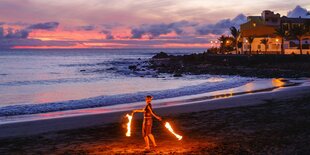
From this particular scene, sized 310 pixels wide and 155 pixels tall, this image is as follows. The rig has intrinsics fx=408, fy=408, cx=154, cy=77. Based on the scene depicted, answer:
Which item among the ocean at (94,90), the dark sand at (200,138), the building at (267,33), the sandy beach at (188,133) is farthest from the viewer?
the building at (267,33)

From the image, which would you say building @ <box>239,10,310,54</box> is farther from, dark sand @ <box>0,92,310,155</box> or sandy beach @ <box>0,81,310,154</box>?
dark sand @ <box>0,92,310,155</box>

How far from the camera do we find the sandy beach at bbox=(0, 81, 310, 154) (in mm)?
11883

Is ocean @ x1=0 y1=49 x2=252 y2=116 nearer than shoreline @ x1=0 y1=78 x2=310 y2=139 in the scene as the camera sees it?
No

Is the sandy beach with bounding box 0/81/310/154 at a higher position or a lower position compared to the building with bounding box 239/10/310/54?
lower

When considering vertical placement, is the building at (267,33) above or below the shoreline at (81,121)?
Result: above

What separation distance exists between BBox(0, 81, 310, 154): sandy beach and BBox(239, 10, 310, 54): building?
7109cm

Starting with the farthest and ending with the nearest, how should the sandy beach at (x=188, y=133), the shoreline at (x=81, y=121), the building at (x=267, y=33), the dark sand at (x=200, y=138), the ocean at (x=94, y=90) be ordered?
the building at (x=267, y=33) → the ocean at (x=94, y=90) → the shoreline at (x=81, y=121) → the sandy beach at (x=188, y=133) → the dark sand at (x=200, y=138)

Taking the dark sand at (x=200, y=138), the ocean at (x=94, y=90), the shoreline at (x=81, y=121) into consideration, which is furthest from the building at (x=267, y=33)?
the dark sand at (x=200, y=138)

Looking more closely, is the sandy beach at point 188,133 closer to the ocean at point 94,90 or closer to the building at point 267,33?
the ocean at point 94,90

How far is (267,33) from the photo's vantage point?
103 metres

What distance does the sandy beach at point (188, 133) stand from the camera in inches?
468

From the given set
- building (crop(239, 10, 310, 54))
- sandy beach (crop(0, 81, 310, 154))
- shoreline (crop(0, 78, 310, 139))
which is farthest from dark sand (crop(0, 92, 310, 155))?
building (crop(239, 10, 310, 54))

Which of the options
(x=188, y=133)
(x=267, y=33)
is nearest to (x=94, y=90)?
(x=188, y=133)

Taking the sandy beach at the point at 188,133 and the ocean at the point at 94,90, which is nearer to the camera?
the sandy beach at the point at 188,133
